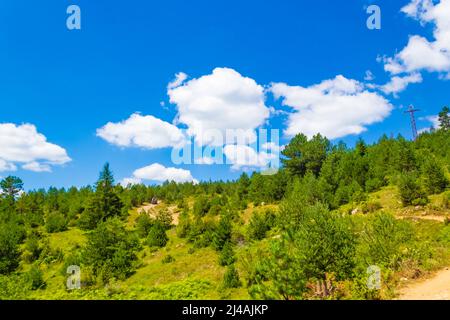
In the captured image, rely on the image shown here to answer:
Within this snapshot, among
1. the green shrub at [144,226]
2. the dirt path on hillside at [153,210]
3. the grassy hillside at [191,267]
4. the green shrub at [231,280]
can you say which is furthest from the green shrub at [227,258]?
the dirt path on hillside at [153,210]

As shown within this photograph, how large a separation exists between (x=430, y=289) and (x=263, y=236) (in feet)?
71.8

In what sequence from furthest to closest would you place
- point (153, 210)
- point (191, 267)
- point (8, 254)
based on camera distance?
point (153, 210), point (8, 254), point (191, 267)

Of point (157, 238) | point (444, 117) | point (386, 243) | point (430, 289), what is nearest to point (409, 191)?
point (386, 243)

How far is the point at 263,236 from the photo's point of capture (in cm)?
3700

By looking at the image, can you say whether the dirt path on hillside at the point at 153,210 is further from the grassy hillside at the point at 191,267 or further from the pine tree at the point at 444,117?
the pine tree at the point at 444,117

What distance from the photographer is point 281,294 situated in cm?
1412

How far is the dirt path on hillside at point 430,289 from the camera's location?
14773 millimetres

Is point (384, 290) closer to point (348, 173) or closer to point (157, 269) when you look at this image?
point (157, 269)

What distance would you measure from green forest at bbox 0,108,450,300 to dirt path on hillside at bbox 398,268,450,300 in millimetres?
689

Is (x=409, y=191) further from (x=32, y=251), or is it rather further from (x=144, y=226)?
(x=32, y=251)
